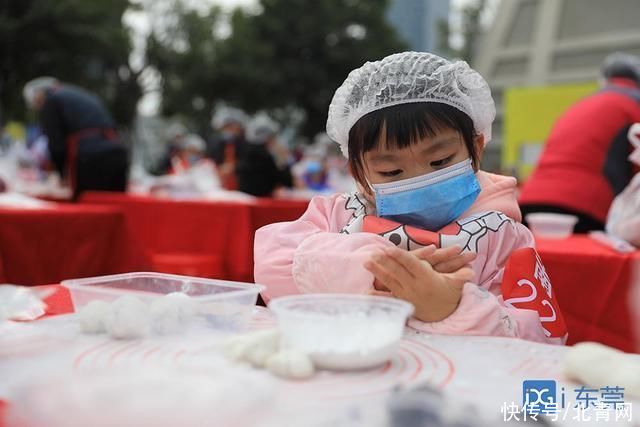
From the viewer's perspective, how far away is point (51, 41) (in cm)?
1783

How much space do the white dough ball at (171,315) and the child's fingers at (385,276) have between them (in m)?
0.28

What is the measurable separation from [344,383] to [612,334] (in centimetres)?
165

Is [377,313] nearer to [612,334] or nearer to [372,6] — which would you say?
[612,334]

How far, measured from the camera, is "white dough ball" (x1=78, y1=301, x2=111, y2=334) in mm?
835

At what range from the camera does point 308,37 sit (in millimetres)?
26297

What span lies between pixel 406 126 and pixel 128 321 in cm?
62

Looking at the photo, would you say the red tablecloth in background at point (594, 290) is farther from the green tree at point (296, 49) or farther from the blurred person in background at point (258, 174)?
the green tree at point (296, 49)

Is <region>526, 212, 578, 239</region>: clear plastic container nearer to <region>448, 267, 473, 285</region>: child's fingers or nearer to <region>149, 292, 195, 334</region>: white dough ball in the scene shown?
<region>448, 267, 473, 285</region>: child's fingers

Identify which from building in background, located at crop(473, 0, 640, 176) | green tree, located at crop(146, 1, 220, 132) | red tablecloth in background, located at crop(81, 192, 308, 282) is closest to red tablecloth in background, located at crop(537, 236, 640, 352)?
red tablecloth in background, located at crop(81, 192, 308, 282)

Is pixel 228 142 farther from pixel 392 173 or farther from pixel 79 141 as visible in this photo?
pixel 392 173

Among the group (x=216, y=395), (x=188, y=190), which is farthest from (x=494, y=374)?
(x=188, y=190)

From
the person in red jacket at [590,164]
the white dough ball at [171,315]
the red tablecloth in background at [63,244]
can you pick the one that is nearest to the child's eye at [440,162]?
the white dough ball at [171,315]

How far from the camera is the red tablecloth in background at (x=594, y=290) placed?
1935 mm

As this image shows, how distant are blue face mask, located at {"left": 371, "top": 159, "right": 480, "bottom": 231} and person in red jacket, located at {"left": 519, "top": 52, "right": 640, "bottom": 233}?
156 cm
